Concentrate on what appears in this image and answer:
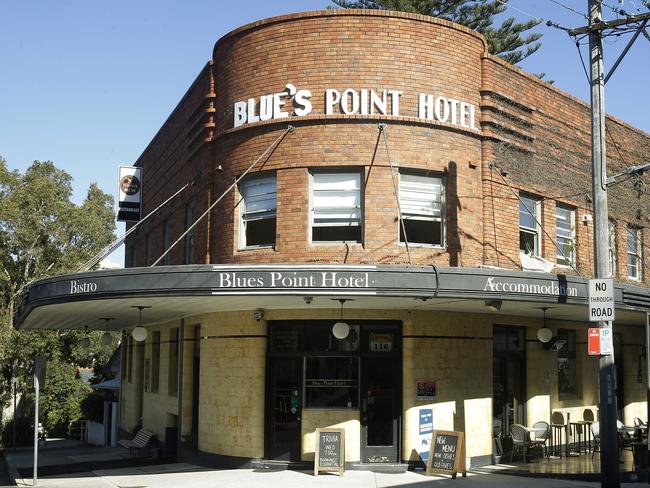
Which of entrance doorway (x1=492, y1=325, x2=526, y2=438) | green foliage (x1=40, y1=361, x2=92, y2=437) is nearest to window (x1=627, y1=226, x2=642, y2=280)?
entrance doorway (x1=492, y1=325, x2=526, y2=438)

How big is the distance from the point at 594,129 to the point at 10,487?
42.4 feet

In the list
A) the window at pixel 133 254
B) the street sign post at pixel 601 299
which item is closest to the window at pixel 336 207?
the street sign post at pixel 601 299

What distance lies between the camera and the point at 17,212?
39031 mm

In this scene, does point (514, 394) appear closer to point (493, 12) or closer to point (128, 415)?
point (128, 415)

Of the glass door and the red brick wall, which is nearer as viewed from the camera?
the glass door

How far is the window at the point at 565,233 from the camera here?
63.2 feet

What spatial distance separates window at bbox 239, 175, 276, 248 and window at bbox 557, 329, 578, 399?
25.9ft

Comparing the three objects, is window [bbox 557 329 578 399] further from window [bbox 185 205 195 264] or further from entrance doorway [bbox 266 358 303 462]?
window [bbox 185 205 195 264]

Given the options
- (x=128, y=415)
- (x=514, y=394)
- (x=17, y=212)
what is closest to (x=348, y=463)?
(x=514, y=394)

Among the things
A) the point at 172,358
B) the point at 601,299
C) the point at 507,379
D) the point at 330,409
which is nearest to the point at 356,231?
the point at 330,409

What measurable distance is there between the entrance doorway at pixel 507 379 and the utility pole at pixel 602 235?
14.5 ft

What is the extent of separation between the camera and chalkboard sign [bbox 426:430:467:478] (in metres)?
14.8

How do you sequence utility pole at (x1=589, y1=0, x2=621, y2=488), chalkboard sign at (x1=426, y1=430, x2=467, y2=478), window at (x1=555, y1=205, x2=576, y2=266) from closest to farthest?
utility pole at (x1=589, y1=0, x2=621, y2=488) < chalkboard sign at (x1=426, y1=430, x2=467, y2=478) < window at (x1=555, y1=205, x2=576, y2=266)

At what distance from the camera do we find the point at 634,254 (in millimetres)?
22516
